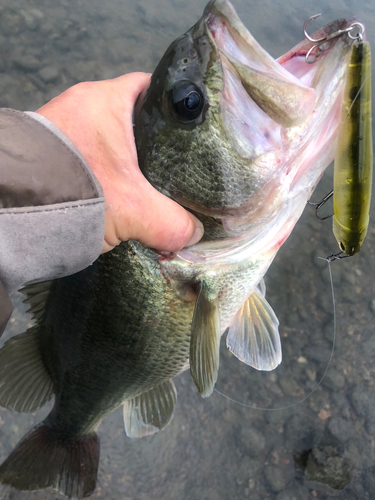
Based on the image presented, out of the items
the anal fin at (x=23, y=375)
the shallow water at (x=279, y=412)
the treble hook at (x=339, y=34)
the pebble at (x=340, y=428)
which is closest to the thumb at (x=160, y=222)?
the treble hook at (x=339, y=34)

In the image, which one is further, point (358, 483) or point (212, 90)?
point (358, 483)

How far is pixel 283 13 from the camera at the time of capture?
3807 mm

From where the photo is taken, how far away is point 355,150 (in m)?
0.86

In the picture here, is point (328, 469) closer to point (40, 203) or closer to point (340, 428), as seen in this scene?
point (340, 428)

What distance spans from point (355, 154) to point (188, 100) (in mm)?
425

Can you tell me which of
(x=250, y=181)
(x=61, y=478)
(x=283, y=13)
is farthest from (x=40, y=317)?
→ (x=283, y=13)

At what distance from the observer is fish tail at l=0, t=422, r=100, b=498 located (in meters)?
1.78

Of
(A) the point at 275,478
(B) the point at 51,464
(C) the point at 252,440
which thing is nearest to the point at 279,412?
(C) the point at 252,440

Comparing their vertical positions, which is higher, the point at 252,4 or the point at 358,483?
the point at 252,4

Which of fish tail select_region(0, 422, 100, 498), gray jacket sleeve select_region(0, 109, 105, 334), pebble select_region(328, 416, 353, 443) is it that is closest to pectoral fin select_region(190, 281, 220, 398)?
gray jacket sleeve select_region(0, 109, 105, 334)

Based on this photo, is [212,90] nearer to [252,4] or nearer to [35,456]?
[35,456]

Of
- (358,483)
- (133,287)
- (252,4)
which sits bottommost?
(358,483)

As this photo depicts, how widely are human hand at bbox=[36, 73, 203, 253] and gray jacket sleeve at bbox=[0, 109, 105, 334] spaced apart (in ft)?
0.29

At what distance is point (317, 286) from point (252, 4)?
2.95m
